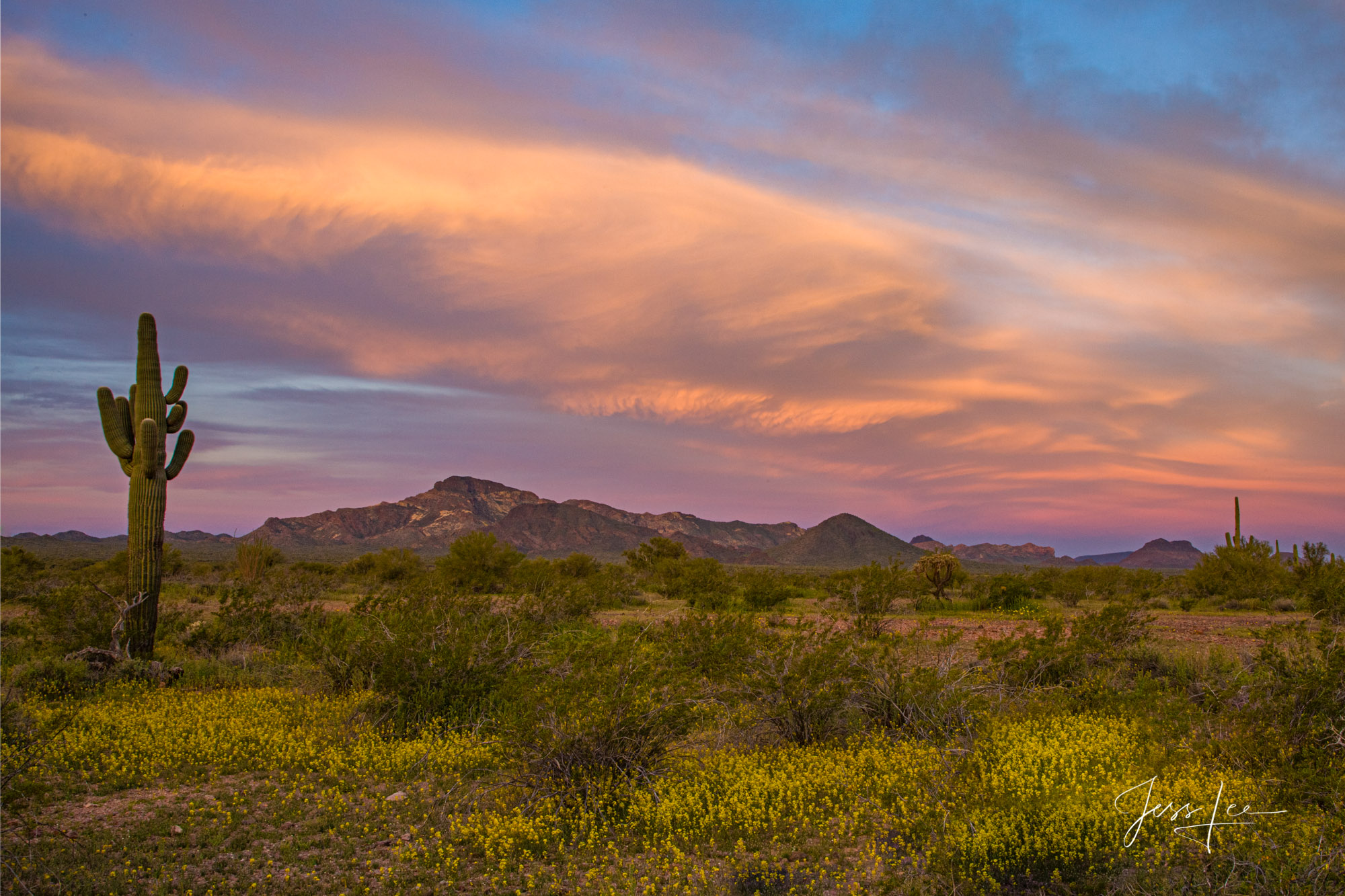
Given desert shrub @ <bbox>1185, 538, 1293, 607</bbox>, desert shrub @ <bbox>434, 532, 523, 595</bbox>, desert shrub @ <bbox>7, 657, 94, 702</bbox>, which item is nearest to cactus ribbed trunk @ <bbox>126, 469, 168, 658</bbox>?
desert shrub @ <bbox>7, 657, 94, 702</bbox>

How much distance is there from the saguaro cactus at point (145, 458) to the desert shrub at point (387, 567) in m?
26.0

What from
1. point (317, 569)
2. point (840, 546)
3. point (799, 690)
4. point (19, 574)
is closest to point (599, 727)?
point (799, 690)

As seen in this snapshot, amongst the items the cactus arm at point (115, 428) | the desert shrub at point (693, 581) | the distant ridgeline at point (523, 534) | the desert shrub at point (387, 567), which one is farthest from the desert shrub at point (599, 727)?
the distant ridgeline at point (523, 534)

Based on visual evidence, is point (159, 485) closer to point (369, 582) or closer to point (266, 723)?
point (266, 723)

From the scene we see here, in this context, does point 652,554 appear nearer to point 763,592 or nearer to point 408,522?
point 763,592

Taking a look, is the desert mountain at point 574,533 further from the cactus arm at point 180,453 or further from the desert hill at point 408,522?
the cactus arm at point 180,453

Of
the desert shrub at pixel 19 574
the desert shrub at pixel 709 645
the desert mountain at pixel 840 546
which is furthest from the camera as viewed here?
the desert mountain at pixel 840 546

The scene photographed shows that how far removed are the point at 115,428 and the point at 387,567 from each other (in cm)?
2919

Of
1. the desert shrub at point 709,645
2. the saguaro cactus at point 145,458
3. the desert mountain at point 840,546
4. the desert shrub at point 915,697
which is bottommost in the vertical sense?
the desert mountain at point 840,546

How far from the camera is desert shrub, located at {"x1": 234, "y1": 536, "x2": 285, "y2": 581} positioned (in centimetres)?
3531

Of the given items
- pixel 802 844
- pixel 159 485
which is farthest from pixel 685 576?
pixel 802 844

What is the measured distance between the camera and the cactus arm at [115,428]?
48.4 ft

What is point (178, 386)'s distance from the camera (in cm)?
1553

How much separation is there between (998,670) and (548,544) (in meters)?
142
